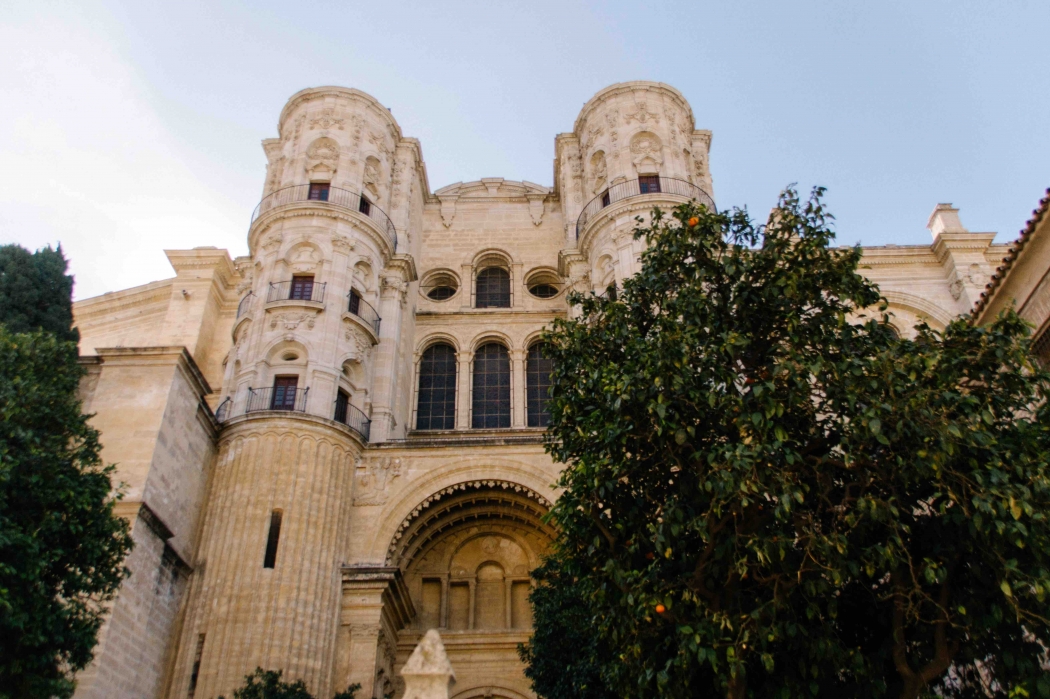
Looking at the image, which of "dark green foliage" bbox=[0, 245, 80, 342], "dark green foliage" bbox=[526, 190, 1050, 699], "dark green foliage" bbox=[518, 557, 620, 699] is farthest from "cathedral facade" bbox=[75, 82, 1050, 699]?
"dark green foliage" bbox=[526, 190, 1050, 699]

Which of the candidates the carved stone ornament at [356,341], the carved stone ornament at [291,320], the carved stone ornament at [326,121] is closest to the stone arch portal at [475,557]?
the carved stone ornament at [356,341]

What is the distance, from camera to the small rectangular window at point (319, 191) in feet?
74.1

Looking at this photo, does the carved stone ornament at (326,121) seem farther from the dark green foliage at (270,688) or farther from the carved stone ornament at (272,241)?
the dark green foliage at (270,688)

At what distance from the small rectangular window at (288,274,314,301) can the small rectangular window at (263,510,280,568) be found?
19.1ft

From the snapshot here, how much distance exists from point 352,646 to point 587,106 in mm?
17388

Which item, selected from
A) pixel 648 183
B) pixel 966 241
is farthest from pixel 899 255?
pixel 648 183

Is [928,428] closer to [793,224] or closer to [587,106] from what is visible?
[793,224]

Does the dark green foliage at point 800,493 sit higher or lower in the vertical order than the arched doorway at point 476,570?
lower

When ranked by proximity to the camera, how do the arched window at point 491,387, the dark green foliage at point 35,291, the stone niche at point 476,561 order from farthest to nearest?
the arched window at point 491,387
the stone niche at point 476,561
the dark green foliage at point 35,291

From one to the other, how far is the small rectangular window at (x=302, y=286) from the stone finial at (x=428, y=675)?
1505 cm

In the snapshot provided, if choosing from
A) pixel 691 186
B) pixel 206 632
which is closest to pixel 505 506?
pixel 206 632

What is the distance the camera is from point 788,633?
8.61m

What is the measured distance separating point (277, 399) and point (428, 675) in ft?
43.9

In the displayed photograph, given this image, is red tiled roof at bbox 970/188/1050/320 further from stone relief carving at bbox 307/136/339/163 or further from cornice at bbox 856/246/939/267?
stone relief carving at bbox 307/136/339/163
